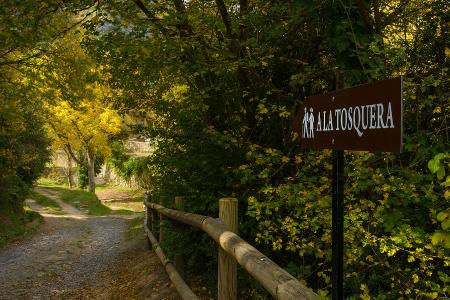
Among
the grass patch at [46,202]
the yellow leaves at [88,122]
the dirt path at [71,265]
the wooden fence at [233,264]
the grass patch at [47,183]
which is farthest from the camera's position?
the grass patch at [47,183]

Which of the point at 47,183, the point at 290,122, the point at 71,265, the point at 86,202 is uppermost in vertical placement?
the point at 290,122

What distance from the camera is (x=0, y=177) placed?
15.5m

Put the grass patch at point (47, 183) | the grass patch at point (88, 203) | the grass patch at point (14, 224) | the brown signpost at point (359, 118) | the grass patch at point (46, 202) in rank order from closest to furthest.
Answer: the brown signpost at point (359, 118) < the grass patch at point (14, 224) < the grass patch at point (88, 203) < the grass patch at point (46, 202) < the grass patch at point (47, 183)

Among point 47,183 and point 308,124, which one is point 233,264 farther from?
point 47,183

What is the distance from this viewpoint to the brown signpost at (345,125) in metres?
1.76

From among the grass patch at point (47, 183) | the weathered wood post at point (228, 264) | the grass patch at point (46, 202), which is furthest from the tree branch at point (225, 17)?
the grass patch at point (47, 183)

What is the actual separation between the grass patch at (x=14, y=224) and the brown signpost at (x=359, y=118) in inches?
539

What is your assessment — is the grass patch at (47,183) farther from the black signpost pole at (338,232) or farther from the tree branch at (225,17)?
the black signpost pole at (338,232)

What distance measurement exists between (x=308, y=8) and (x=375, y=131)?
9.83ft

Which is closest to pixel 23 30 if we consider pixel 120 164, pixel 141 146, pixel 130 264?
pixel 130 264

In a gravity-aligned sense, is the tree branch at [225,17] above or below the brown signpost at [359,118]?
above

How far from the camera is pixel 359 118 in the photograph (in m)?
1.96

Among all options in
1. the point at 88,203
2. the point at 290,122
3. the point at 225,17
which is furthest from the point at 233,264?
the point at 88,203

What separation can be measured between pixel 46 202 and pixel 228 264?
984 inches
